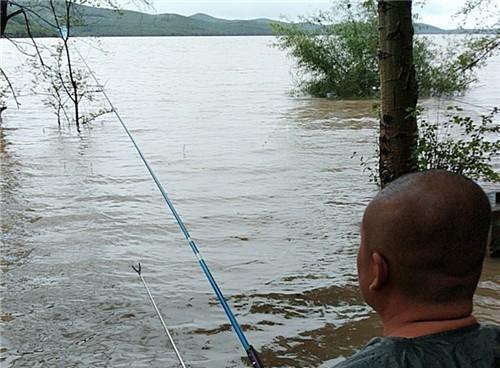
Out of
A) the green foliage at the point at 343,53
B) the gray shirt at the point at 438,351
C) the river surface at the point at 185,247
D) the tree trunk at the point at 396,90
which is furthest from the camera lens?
the green foliage at the point at 343,53

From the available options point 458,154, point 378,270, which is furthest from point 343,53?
point 378,270

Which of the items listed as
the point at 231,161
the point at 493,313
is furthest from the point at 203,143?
the point at 493,313

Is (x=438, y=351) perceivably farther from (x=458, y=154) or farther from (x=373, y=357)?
(x=458, y=154)

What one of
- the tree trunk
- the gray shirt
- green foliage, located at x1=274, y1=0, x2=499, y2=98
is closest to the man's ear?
the gray shirt

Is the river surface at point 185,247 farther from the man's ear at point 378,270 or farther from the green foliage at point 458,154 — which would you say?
the man's ear at point 378,270

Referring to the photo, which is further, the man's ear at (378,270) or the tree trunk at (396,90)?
the tree trunk at (396,90)

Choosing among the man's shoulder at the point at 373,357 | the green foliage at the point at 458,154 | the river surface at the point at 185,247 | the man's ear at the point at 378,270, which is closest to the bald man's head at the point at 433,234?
the man's ear at the point at 378,270

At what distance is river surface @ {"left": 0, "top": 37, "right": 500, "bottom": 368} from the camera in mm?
4465

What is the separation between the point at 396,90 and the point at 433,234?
16.5 feet

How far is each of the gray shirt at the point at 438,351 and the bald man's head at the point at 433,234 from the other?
0.25 ft

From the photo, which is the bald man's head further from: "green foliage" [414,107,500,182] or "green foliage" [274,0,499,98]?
"green foliage" [274,0,499,98]

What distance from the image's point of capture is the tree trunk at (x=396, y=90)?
598 cm

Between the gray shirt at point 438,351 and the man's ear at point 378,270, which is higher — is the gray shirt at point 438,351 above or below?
below

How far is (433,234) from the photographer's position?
1.35 m
